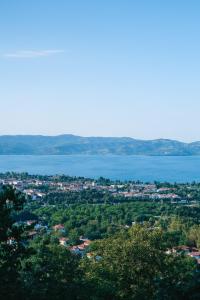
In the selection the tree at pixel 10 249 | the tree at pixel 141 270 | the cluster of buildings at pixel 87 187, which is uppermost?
the tree at pixel 10 249

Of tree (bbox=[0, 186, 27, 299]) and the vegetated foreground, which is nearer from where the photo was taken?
tree (bbox=[0, 186, 27, 299])

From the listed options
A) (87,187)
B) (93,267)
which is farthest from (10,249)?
(87,187)

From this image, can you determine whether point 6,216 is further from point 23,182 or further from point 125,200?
point 23,182

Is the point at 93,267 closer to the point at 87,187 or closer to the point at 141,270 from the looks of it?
the point at 141,270

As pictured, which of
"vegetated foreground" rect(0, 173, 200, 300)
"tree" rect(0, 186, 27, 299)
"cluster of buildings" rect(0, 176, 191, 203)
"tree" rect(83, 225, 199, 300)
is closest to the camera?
"tree" rect(0, 186, 27, 299)

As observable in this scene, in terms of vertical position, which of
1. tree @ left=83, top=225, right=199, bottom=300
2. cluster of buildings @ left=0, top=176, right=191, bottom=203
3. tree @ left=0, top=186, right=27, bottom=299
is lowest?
cluster of buildings @ left=0, top=176, right=191, bottom=203

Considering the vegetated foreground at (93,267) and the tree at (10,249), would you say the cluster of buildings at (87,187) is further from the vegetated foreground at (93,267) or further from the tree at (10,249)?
the tree at (10,249)

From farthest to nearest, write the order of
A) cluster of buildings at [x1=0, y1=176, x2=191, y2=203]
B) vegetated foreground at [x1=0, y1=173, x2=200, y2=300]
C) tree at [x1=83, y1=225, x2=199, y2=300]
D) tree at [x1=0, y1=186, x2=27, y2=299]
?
cluster of buildings at [x1=0, y1=176, x2=191, y2=203], tree at [x1=83, y1=225, x2=199, y2=300], vegetated foreground at [x1=0, y1=173, x2=200, y2=300], tree at [x1=0, y1=186, x2=27, y2=299]

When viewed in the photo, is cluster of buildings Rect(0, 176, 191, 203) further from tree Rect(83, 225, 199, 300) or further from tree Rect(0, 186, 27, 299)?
tree Rect(0, 186, 27, 299)

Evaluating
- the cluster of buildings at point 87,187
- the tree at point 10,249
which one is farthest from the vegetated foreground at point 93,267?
the cluster of buildings at point 87,187

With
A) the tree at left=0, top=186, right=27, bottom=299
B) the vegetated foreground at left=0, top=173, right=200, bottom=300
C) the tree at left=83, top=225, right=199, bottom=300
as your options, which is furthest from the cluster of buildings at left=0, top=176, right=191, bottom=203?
the tree at left=0, top=186, right=27, bottom=299

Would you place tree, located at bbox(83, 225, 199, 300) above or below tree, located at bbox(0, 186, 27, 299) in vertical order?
below
